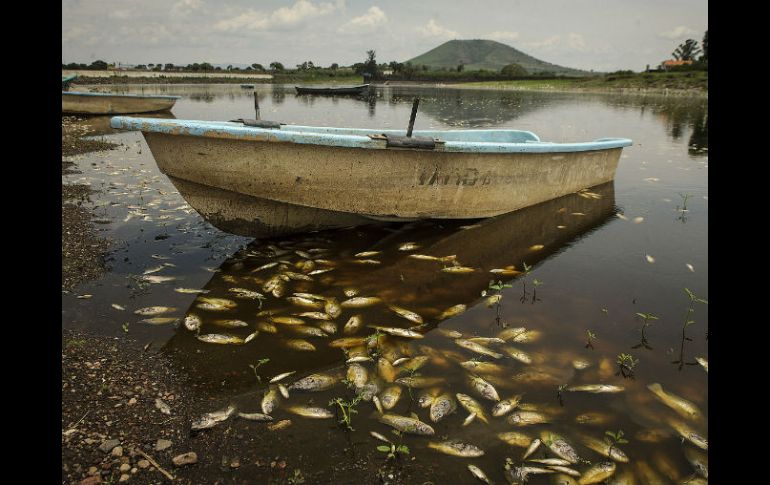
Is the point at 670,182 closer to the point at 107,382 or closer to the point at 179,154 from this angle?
the point at 179,154

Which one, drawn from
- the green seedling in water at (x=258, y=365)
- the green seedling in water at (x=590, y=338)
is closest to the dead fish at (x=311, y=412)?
the green seedling in water at (x=258, y=365)

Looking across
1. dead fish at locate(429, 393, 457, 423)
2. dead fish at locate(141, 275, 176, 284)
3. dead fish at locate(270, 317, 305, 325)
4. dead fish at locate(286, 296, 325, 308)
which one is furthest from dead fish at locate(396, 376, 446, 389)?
dead fish at locate(141, 275, 176, 284)

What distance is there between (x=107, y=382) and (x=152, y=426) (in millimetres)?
812

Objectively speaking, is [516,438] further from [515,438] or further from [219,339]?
[219,339]

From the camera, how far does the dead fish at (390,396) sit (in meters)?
3.63

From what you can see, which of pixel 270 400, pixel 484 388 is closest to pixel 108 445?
pixel 270 400

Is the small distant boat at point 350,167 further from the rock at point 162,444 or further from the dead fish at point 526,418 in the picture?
the dead fish at point 526,418

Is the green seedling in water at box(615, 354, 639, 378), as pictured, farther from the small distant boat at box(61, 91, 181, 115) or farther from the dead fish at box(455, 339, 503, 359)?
the small distant boat at box(61, 91, 181, 115)

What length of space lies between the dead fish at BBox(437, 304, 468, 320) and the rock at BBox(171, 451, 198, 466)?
293cm

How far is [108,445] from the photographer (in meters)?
3.14

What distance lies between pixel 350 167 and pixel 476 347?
322cm
